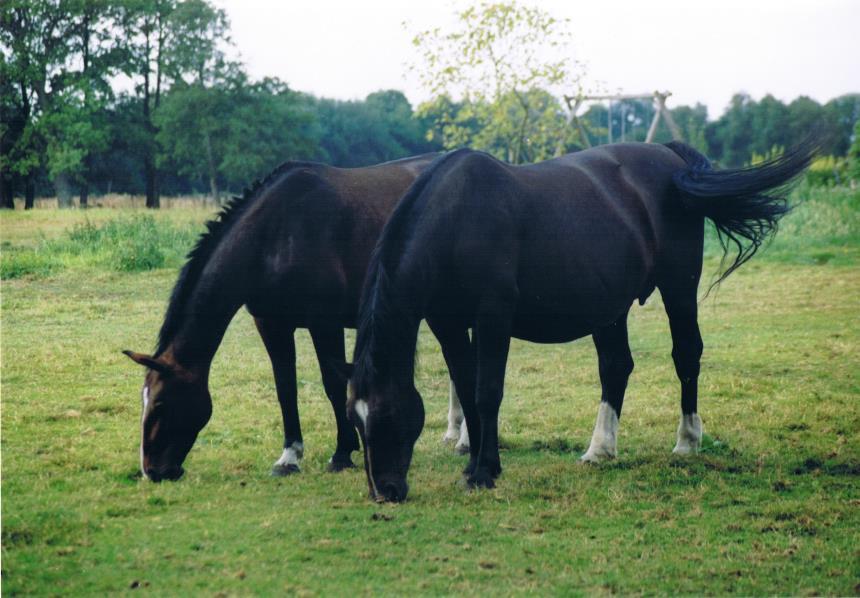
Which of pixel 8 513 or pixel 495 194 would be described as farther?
pixel 495 194

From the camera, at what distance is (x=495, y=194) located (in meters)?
6.36

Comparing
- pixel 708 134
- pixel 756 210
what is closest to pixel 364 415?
pixel 756 210

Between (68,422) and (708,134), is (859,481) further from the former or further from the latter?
(708,134)

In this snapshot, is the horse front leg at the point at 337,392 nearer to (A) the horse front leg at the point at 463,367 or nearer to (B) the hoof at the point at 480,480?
(A) the horse front leg at the point at 463,367

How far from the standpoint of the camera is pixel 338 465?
684 cm

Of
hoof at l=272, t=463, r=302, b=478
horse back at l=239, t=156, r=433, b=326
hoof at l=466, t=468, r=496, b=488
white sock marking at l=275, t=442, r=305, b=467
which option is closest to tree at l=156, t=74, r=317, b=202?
horse back at l=239, t=156, r=433, b=326

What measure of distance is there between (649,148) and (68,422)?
5289mm

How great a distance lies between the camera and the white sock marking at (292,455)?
677cm

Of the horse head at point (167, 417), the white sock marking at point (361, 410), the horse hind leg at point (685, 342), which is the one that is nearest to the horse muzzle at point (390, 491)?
the white sock marking at point (361, 410)

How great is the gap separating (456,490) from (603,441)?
1.44m

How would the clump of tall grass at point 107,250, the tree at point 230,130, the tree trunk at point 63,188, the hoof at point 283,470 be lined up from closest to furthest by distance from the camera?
1. the hoof at point 283,470
2. the clump of tall grass at point 107,250
3. the tree trunk at point 63,188
4. the tree at point 230,130

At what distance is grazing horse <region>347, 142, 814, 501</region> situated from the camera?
5633 mm

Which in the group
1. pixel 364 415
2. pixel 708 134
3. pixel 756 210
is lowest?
pixel 364 415

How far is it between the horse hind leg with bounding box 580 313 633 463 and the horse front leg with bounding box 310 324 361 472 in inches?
66.8
